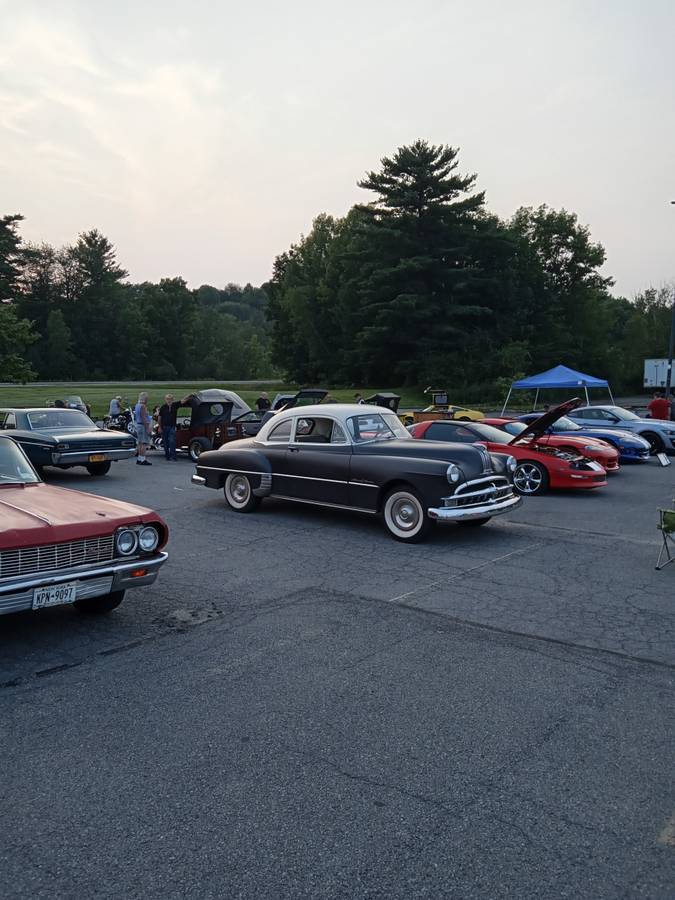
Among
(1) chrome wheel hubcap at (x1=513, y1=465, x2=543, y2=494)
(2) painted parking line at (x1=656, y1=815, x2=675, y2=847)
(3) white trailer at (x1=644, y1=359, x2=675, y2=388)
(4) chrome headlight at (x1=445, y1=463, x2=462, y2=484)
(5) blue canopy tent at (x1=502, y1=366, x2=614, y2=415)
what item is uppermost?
(3) white trailer at (x1=644, y1=359, x2=675, y2=388)

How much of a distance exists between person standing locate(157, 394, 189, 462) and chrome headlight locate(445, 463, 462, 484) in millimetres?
11071

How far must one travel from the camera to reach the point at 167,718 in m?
4.33

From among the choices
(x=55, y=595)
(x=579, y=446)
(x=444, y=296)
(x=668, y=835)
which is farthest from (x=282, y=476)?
(x=444, y=296)

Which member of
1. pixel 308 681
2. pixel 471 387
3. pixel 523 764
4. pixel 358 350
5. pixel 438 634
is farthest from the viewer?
pixel 358 350

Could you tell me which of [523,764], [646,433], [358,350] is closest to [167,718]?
[523,764]

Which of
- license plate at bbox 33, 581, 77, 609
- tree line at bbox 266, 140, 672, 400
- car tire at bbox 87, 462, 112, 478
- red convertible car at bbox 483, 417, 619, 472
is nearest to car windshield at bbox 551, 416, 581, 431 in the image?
red convertible car at bbox 483, 417, 619, 472

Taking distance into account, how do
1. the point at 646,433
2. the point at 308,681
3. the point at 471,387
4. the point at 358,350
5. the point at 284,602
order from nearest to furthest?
the point at 308,681, the point at 284,602, the point at 646,433, the point at 471,387, the point at 358,350

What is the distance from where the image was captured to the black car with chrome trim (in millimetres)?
14258

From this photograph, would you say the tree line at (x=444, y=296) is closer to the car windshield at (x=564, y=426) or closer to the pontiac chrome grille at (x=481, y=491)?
the car windshield at (x=564, y=426)

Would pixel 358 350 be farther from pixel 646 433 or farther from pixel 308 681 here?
pixel 308 681

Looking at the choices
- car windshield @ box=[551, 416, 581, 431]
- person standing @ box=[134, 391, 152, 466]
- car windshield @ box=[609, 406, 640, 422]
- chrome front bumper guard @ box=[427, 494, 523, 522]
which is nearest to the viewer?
chrome front bumper guard @ box=[427, 494, 523, 522]

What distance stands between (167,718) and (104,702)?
1.61 feet

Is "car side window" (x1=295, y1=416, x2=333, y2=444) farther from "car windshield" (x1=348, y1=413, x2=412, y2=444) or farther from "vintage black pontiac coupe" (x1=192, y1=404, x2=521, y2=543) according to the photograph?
"car windshield" (x1=348, y1=413, x2=412, y2=444)

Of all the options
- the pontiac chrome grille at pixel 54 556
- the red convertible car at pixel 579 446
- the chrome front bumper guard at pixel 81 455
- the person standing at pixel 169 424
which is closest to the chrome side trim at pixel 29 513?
the pontiac chrome grille at pixel 54 556
